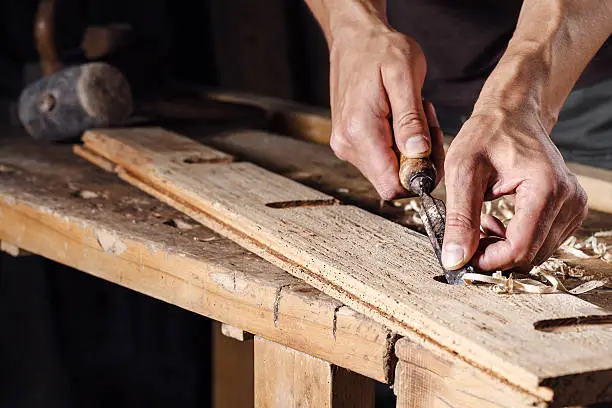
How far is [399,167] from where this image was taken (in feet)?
4.24

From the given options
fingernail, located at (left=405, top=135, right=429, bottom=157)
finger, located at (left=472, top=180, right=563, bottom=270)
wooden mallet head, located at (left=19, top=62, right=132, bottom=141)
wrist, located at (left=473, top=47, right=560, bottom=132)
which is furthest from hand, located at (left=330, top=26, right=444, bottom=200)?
wooden mallet head, located at (left=19, top=62, right=132, bottom=141)

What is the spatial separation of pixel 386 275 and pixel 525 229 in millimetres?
177

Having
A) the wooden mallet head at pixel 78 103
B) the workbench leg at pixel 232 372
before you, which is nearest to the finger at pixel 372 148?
the wooden mallet head at pixel 78 103

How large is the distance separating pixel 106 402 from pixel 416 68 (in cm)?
229

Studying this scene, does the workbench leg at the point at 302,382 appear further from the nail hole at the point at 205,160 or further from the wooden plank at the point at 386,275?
the nail hole at the point at 205,160

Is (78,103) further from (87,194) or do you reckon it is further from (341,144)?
(341,144)

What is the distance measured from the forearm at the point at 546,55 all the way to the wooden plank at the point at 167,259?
368mm

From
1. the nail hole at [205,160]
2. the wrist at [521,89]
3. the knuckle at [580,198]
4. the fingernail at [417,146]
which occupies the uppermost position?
the wrist at [521,89]

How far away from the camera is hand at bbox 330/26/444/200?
1.29 m

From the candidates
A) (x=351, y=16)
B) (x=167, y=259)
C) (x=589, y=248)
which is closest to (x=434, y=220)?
(x=589, y=248)

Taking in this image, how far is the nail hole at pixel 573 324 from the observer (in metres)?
0.94

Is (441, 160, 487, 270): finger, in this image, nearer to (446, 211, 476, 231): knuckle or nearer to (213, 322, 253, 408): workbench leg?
(446, 211, 476, 231): knuckle

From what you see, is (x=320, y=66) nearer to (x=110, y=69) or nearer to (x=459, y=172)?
(x=110, y=69)

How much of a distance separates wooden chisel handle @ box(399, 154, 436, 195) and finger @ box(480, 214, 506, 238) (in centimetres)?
10
